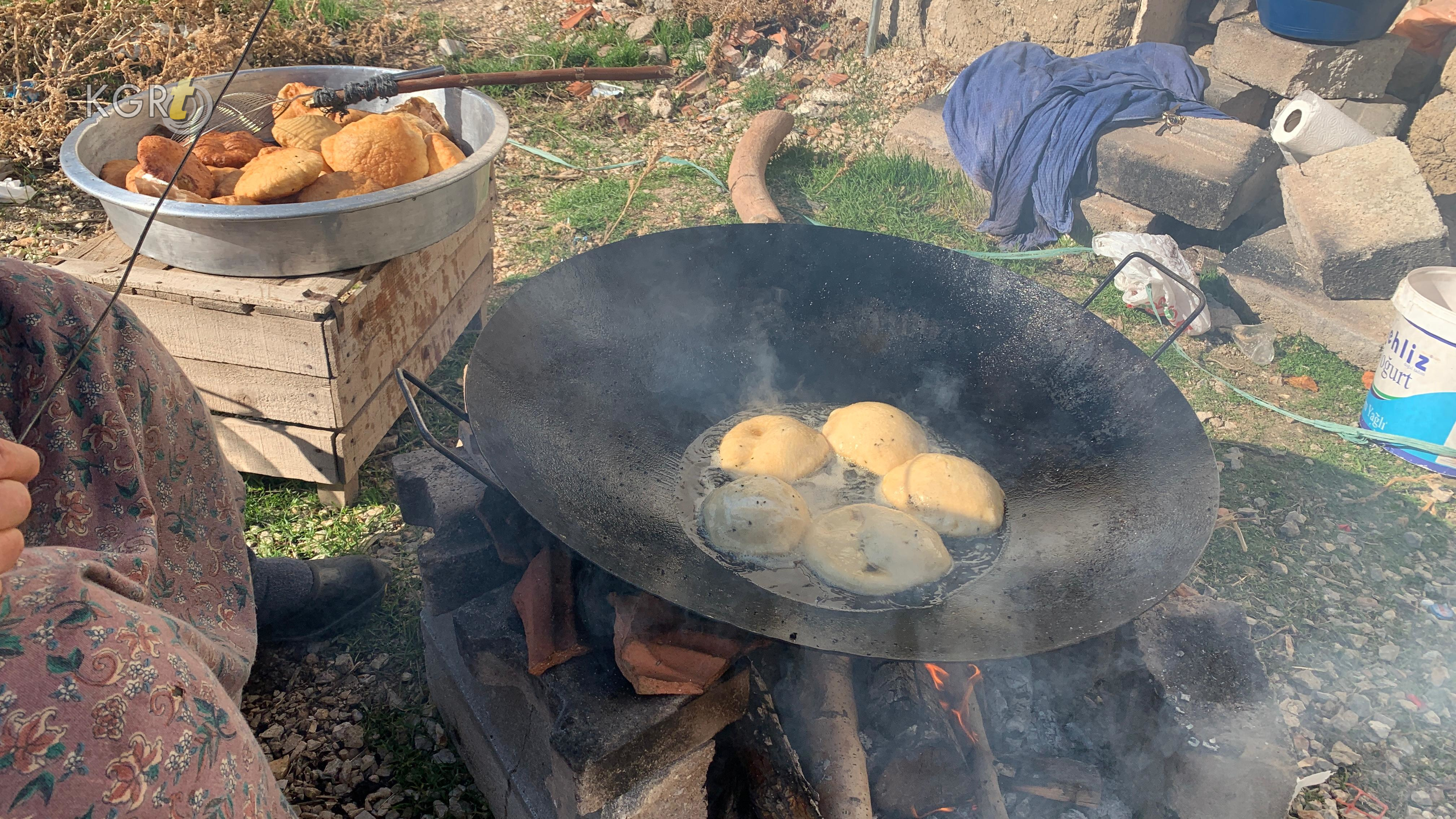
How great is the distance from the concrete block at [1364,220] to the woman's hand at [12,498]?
5.65 m

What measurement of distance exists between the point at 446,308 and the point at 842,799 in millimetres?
2749

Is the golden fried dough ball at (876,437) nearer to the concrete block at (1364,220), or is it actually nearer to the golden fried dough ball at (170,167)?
the golden fried dough ball at (170,167)

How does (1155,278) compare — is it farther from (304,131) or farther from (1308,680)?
(304,131)

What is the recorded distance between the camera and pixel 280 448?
3262mm

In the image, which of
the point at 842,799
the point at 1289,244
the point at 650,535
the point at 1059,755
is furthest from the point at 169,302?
the point at 1289,244

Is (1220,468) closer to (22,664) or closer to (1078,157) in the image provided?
(1078,157)

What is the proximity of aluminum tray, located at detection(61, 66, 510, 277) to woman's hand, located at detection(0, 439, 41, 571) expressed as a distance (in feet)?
5.52

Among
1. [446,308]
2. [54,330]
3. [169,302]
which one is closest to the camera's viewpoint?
[54,330]

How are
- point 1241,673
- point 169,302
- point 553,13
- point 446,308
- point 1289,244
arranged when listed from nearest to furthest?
point 1241,673 < point 169,302 < point 446,308 < point 1289,244 < point 553,13

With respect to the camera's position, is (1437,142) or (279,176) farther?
(1437,142)

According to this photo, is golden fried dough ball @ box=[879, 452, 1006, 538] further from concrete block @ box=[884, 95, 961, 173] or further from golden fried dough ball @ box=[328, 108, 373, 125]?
concrete block @ box=[884, 95, 961, 173]

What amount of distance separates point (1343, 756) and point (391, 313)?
3580mm

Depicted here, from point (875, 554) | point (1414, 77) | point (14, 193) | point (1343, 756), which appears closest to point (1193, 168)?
point (1414, 77)

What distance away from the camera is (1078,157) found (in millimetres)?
5504
